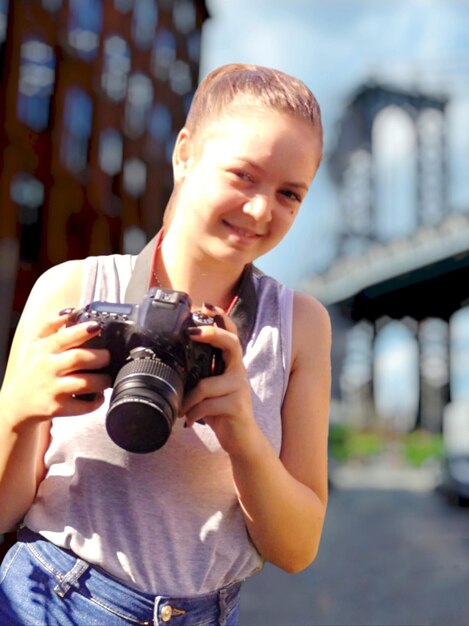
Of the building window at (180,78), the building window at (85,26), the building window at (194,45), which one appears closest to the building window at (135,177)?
the building window at (85,26)

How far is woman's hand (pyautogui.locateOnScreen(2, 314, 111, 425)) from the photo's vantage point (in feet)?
3.37

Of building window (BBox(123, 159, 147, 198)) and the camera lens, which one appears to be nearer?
the camera lens

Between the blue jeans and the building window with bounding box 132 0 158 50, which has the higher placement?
the blue jeans

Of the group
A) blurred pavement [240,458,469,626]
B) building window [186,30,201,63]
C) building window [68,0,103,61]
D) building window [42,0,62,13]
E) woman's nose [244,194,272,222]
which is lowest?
blurred pavement [240,458,469,626]

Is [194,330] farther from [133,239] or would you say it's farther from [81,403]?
[133,239]

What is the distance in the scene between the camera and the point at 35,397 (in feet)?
3.39

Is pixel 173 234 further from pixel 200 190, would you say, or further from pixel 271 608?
pixel 271 608

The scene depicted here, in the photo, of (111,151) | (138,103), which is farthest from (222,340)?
(138,103)

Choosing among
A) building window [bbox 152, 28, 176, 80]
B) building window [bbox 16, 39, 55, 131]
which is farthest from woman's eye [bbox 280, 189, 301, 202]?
building window [bbox 152, 28, 176, 80]

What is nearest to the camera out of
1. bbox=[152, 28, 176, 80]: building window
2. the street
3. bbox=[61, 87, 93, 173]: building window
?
the street

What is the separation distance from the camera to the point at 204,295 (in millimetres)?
1216

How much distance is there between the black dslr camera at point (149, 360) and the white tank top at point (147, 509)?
8cm

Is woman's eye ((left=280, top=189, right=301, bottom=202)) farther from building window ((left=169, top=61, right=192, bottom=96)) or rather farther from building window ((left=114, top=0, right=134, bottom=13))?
building window ((left=169, top=61, right=192, bottom=96))

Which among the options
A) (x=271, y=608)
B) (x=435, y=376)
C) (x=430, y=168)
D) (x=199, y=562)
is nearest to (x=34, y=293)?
(x=199, y=562)
